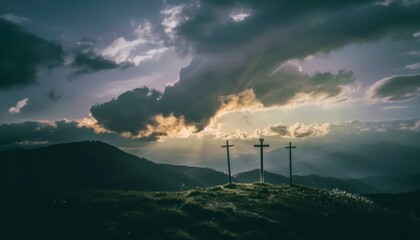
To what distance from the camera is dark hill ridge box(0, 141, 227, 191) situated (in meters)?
88.6

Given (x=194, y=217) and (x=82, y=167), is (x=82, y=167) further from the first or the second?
(x=194, y=217)

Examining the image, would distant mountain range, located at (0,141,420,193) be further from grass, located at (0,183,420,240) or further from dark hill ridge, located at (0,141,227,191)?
grass, located at (0,183,420,240)

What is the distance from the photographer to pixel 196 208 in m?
30.7

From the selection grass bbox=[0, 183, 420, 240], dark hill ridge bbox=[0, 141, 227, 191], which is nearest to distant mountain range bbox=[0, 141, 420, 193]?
dark hill ridge bbox=[0, 141, 227, 191]

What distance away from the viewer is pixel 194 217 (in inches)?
1133

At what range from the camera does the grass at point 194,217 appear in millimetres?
24250

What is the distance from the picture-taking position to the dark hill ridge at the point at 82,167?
88.6 metres

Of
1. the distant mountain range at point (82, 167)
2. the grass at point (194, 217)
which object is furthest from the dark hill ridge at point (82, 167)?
the grass at point (194, 217)

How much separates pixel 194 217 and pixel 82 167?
82.0 metres

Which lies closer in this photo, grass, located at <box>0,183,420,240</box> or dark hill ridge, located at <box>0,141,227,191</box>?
grass, located at <box>0,183,420,240</box>

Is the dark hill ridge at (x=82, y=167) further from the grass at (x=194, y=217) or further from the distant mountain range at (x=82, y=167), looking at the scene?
the grass at (x=194, y=217)

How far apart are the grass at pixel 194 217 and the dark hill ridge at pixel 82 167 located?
52638 millimetres

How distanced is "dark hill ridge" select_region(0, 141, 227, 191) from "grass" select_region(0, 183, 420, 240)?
52.6 metres

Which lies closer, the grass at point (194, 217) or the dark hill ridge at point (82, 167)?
the grass at point (194, 217)
